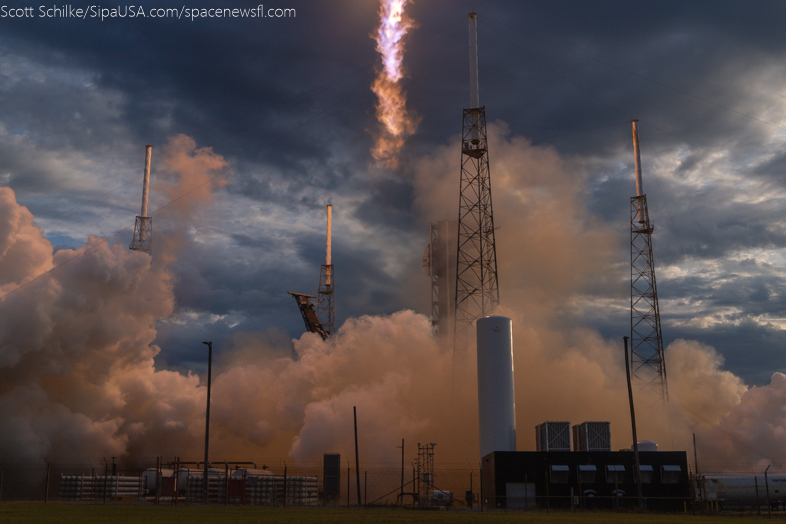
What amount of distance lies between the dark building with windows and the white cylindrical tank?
3.67 m

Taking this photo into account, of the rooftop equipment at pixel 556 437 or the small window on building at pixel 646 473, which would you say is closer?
the small window on building at pixel 646 473

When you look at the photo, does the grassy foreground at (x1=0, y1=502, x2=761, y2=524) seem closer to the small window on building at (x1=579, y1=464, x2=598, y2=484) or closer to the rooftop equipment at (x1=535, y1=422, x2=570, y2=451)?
the small window on building at (x1=579, y1=464, x2=598, y2=484)

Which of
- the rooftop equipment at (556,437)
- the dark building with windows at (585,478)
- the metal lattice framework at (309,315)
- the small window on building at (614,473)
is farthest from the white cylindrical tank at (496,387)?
the metal lattice framework at (309,315)

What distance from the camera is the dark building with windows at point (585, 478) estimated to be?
48094 millimetres

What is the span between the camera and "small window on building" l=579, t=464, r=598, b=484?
4891cm

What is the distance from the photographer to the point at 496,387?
178 ft

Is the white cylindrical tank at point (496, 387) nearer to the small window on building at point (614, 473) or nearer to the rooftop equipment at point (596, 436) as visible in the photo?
the rooftop equipment at point (596, 436)

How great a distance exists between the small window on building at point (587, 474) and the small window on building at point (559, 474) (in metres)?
1.08

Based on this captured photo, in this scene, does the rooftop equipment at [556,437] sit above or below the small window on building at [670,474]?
above

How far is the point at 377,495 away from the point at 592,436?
22.0m

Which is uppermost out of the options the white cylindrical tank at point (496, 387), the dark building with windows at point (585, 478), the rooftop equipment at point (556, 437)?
the white cylindrical tank at point (496, 387)

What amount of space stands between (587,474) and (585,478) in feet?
1.21

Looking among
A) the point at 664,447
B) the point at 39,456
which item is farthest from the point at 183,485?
the point at 664,447

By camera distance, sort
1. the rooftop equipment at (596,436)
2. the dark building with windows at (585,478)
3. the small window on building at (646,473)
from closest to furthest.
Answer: the dark building with windows at (585,478) → the small window on building at (646,473) → the rooftop equipment at (596,436)
